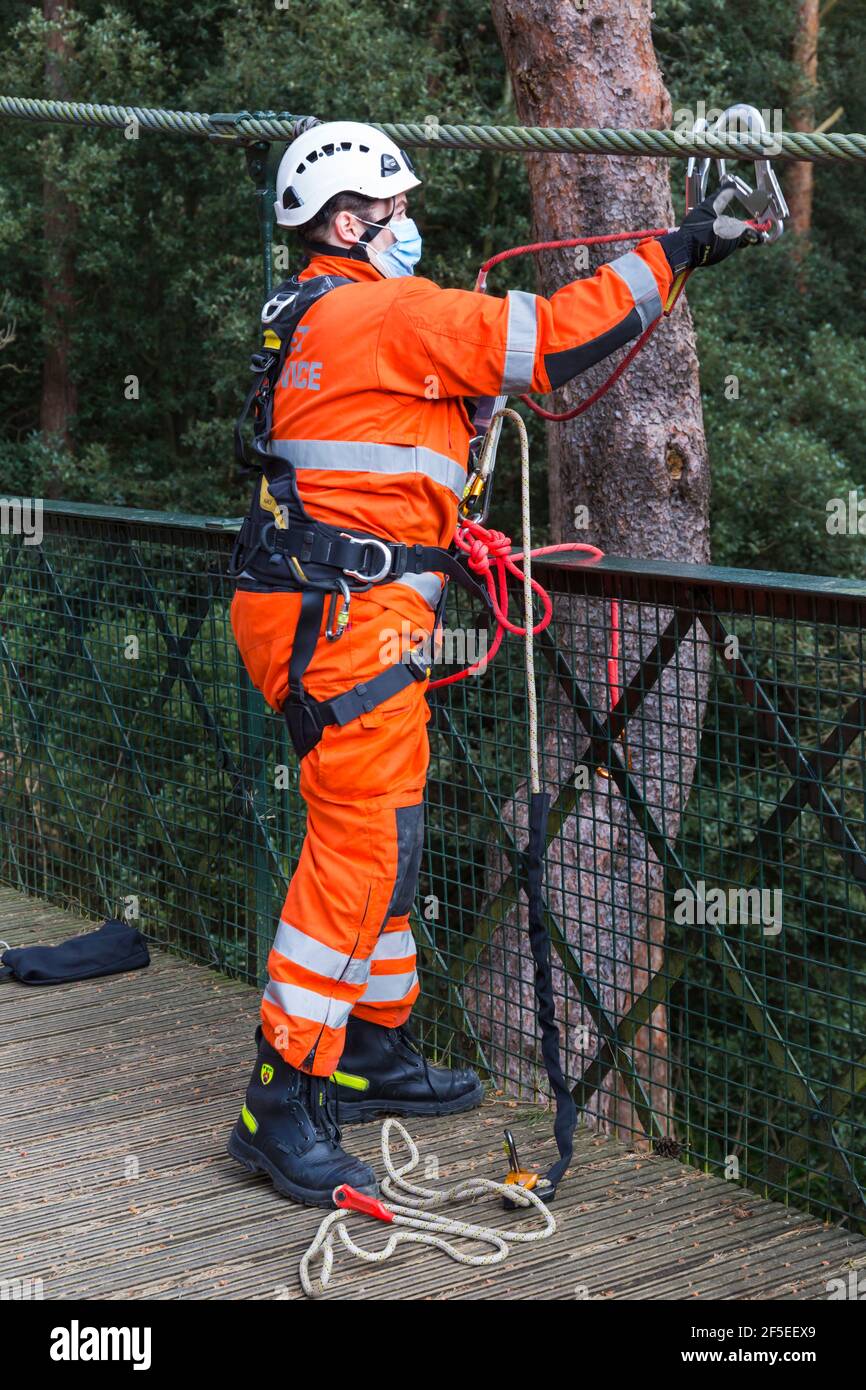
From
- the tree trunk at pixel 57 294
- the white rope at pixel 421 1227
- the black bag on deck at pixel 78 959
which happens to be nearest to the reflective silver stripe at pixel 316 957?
the white rope at pixel 421 1227

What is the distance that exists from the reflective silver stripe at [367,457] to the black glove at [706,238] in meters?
0.57

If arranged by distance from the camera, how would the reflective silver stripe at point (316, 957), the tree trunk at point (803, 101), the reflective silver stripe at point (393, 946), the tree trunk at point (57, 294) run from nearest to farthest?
the reflective silver stripe at point (316, 957)
the reflective silver stripe at point (393, 946)
the tree trunk at point (57, 294)
the tree trunk at point (803, 101)

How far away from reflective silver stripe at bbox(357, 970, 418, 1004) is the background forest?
26.4 feet

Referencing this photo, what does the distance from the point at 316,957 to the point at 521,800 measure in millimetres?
1783

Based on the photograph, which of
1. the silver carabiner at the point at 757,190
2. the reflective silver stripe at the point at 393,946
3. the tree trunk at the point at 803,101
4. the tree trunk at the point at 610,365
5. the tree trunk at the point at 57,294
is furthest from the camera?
the tree trunk at the point at 803,101

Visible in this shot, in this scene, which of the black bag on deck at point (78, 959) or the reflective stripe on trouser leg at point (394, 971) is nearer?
the reflective stripe on trouser leg at point (394, 971)

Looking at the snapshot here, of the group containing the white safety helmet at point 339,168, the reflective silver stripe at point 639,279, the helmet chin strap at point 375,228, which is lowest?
the reflective silver stripe at point 639,279

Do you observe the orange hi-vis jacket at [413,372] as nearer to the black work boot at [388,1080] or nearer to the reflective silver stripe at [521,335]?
the reflective silver stripe at [521,335]

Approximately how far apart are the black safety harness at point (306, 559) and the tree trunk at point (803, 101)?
42.1 feet

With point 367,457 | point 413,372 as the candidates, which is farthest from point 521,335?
point 367,457

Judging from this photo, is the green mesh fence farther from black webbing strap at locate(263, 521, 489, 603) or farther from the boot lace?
the boot lace

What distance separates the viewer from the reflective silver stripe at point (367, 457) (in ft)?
10.00

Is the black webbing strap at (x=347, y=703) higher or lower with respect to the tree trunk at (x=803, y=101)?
lower

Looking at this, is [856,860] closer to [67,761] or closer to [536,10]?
[67,761]
